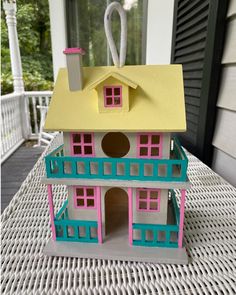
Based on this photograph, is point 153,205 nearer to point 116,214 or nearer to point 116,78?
point 116,214

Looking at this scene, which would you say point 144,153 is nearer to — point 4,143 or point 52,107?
point 52,107

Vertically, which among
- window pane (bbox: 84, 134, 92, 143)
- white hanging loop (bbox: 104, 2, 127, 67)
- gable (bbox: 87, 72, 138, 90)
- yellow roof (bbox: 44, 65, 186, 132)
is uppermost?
white hanging loop (bbox: 104, 2, 127, 67)

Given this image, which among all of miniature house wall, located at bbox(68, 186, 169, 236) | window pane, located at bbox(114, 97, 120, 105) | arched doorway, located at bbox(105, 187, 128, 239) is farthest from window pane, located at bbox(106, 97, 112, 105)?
arched doorway, located at bbox(105, 187, 128, 239)

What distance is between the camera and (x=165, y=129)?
0.53m

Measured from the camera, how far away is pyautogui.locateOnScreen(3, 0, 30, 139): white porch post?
8.53ft

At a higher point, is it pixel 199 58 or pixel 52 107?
pixel 199 58

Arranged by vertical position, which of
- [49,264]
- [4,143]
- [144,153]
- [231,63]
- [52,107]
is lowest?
[4,143]

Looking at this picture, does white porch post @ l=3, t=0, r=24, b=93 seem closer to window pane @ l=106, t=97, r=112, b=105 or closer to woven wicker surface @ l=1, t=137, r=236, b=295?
woven wicker surface @ l=1, t=137, r=236, b=295

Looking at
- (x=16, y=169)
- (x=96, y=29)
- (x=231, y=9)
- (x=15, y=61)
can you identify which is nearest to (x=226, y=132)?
(x=231, y=9)

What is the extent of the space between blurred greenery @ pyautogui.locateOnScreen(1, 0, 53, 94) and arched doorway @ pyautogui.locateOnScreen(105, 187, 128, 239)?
4662mm

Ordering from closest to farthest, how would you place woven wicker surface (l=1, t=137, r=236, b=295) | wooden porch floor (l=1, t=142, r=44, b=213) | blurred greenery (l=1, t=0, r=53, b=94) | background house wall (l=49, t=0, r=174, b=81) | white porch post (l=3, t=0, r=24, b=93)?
woven wicker surface (l=1, t=137, r=236, b=295) < wooden porch floor (l=1, t=142, r=44, b=213) < background house wall (l=49, t=0, r=174, b=81) < white porch post (l=3, t=0, r=24, b=93) < blurred greenery (l=1, t=0, r=53, b=94)

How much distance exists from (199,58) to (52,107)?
0.96 m

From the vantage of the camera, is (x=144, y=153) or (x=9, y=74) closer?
(x=144, y=153)

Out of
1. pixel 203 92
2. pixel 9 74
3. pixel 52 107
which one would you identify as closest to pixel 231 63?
pixel 203 92
